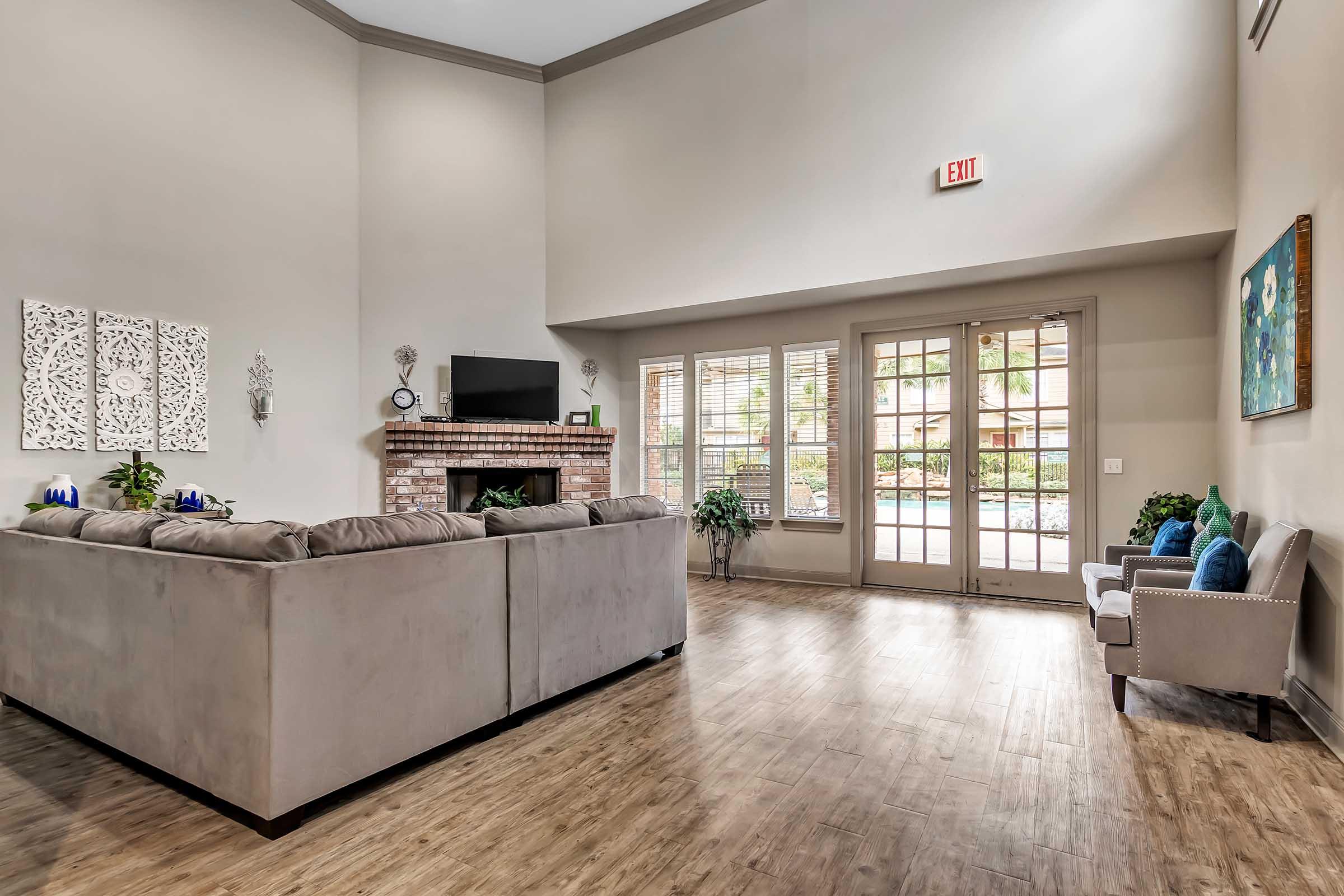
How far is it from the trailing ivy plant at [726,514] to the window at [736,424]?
150 mm

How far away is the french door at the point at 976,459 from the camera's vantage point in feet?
17.5

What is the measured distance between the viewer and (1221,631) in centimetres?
291

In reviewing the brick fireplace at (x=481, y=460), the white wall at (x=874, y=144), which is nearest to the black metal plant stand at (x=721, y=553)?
the brick fireplace at (x=481, y=460)

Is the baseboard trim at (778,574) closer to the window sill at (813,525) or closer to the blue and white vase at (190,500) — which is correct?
the window sill at (813,525)

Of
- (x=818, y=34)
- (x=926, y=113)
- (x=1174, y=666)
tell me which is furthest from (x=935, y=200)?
(x=1174, y=666)

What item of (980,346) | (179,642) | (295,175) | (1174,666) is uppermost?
(295,175)

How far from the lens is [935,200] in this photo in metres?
5.05

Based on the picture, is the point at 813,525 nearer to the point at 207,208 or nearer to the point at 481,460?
the point at 481,460

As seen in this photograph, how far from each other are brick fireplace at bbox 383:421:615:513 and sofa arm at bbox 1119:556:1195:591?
14.6 ft

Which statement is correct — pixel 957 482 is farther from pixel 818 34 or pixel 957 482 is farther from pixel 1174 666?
pixel 818 34

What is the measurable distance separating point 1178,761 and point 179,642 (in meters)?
3.55

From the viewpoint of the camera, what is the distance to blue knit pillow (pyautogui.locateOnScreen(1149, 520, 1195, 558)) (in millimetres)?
4016

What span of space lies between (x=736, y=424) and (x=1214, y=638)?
437cm

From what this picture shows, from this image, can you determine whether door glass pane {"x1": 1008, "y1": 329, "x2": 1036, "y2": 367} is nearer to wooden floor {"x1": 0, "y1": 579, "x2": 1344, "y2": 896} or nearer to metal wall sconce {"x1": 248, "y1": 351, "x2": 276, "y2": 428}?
wooden floor {"x1": 0, "y1": 579, "x2": 1344, "y2": 896}
